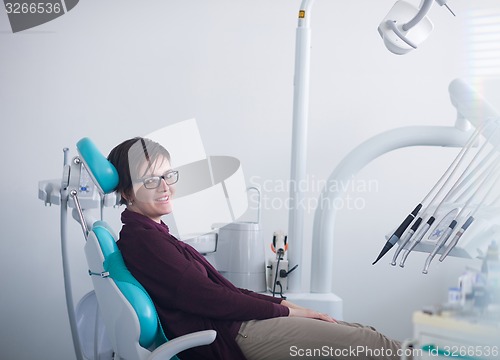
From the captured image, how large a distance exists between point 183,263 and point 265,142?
1487mm

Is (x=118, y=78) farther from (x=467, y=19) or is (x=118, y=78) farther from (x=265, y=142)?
(x=467, y=19)

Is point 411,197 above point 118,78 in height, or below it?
below

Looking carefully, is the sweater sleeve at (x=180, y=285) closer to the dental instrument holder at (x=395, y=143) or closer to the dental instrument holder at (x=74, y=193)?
the dental instrument holder at (x=74, y=193)

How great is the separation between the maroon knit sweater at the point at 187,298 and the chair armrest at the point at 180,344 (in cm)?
11

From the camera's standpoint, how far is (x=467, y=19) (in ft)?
10.4

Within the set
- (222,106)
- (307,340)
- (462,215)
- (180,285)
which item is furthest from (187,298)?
(222,106)

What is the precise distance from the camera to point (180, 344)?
1618 millimetres

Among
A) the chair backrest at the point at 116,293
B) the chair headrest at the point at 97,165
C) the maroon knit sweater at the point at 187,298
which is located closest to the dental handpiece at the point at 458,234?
the maroon knit sweater at the point at 187,298

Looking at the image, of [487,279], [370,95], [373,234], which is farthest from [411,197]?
[487,279]

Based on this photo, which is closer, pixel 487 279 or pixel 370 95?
pixel 487 279

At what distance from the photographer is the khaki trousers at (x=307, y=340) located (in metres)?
1.69

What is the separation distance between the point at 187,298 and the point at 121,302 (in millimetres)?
176

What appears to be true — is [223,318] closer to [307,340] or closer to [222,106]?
[307,340]

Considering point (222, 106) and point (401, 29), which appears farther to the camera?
point (222, 106)
